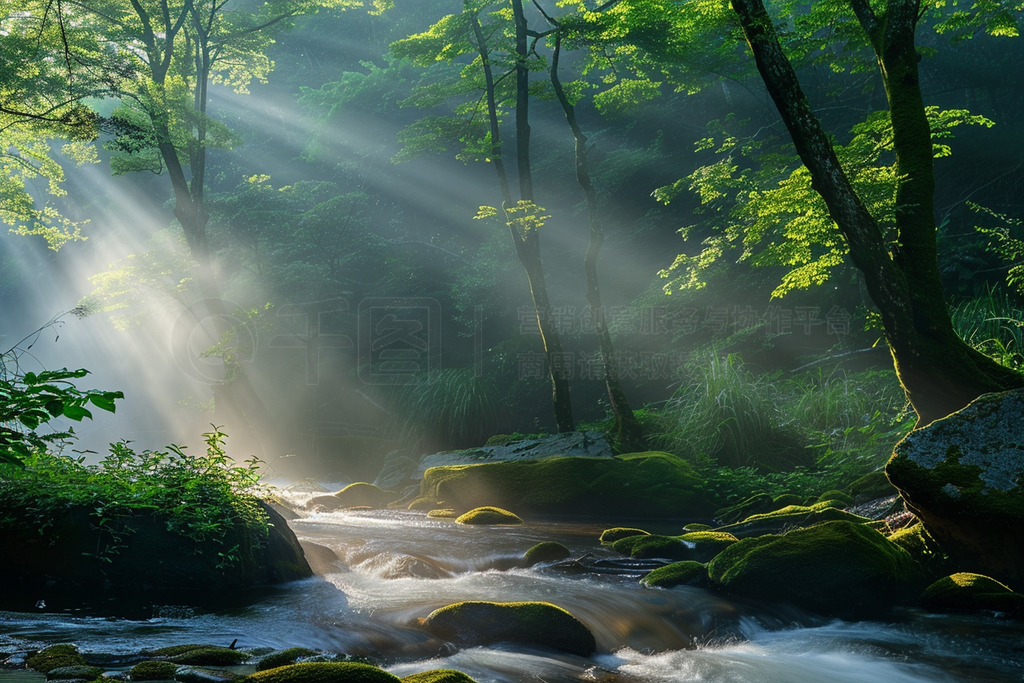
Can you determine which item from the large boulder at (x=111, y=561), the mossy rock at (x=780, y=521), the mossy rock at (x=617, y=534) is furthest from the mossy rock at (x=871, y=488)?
the large boulder at (x=111, y=561)

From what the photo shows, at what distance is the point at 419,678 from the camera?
9.92 ft

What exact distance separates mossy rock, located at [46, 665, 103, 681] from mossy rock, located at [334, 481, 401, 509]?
7.54 m

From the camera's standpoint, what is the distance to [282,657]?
344 cm

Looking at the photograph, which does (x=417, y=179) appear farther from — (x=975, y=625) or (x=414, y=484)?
(x=975, y=625)

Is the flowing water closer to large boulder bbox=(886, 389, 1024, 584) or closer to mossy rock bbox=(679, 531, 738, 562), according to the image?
large boulder bbox=(886, 389, 1024, 584)

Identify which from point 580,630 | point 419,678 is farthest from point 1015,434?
point 419,678

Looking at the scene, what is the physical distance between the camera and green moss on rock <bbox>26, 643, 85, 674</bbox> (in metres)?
3.05

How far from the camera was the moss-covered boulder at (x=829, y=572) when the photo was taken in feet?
15.8

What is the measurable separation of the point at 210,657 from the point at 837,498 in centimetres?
665

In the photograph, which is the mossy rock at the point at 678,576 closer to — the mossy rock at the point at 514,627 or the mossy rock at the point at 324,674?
the mossy rock at the point at 514,627

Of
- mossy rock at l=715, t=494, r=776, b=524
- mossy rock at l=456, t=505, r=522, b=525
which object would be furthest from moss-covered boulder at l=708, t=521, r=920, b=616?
mossy rock at l=456, t=505, r=522, b=525

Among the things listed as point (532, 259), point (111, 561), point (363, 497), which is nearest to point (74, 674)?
point (111, 561)

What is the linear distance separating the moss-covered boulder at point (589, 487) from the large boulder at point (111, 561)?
4.99 metres

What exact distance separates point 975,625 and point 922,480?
962 mm
